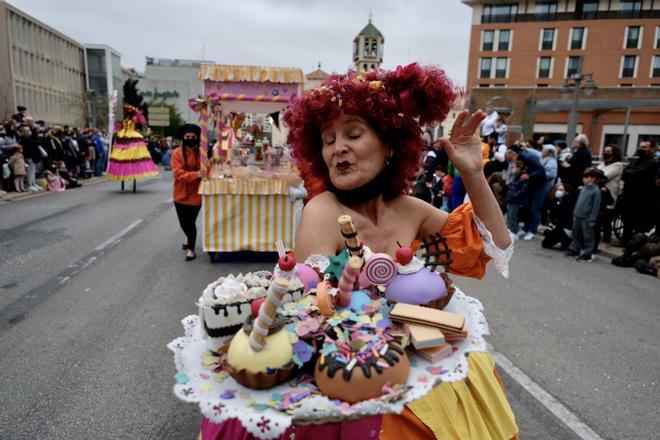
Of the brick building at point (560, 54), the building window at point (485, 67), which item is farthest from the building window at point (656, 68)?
the building window at point (485, 67)

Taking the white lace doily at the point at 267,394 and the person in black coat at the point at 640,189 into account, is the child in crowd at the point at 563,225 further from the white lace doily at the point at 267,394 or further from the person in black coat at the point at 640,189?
the white lace doily at the point at 267,394

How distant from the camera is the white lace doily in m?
0.92

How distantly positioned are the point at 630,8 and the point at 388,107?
56.3 meters

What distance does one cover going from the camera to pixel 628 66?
4488 centimetres

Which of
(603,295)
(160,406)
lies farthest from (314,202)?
(603,295)

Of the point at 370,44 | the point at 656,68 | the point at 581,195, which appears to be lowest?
the point at 581,195

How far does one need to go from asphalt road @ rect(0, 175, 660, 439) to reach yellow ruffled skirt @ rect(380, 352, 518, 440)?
1311 millimetres

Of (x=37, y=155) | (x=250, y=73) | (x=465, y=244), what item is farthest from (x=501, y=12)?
(x=465, y=244)

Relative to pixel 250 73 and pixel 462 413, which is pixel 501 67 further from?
pixel 462 413

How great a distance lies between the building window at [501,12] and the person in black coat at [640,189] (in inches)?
1842

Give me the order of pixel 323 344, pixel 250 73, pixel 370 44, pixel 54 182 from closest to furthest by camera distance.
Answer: pixel 323 344
pixel 250 73
pixel 54 182
pixel 370 44

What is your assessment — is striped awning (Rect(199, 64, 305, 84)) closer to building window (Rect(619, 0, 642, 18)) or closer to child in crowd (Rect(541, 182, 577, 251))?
child in crowd (Rect(541, 182, 577, 251))

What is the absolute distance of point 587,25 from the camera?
150 feet

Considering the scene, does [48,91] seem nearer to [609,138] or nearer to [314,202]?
[314,202]
